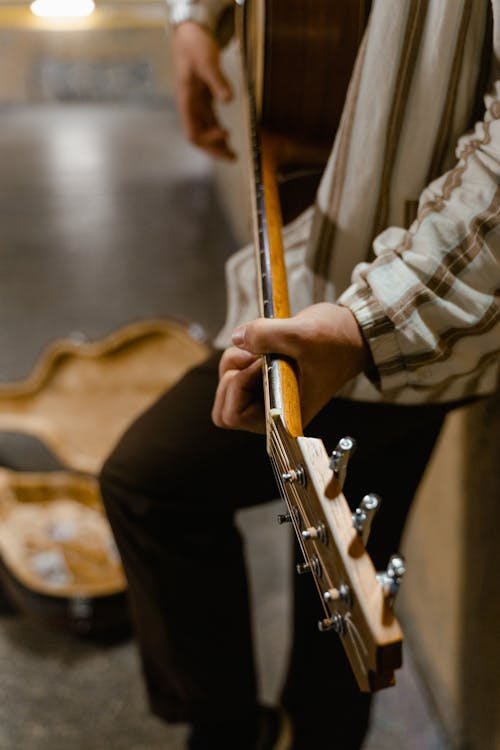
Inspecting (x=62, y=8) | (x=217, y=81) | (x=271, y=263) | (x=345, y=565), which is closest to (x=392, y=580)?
(x=345, y=565)

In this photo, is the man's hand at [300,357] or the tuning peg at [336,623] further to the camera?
the man's hand at [300,357]

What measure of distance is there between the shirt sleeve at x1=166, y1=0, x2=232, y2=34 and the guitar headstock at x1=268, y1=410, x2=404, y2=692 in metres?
0.78

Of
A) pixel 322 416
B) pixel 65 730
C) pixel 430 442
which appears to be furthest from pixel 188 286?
pixel 322 416

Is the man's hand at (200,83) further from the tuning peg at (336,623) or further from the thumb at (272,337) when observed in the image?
the tuning peg at (336,623)

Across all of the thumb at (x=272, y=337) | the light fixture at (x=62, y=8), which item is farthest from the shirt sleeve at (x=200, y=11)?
the light fixture at (x=62, y=8)

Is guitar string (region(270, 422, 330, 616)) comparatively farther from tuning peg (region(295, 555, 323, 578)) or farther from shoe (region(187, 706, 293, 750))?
shoe (region(187, 706, 293, 750))

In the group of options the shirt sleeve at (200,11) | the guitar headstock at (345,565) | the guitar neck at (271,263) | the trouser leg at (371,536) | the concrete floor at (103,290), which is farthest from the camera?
the concrete floor at (103,290)

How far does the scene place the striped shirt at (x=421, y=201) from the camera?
1.95 ft

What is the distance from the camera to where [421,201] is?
65 centimetres

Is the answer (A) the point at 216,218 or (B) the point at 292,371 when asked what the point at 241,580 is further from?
(A) the point at 216,218

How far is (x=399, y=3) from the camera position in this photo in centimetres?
62

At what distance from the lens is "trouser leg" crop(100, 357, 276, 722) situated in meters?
0.82

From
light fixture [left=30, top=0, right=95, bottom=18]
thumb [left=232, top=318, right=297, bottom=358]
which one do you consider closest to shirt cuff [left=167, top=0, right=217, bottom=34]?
thumb [left=232, top=318, right=297, bottom=358]

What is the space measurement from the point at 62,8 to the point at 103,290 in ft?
5.03
